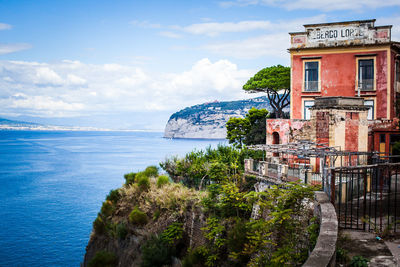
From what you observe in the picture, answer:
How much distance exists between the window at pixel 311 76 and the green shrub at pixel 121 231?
1773 cm

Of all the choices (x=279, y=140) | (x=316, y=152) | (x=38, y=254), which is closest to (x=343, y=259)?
(x=316, y=152)

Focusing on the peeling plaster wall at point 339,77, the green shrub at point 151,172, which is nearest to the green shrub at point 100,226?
the green shrub at point 151,172

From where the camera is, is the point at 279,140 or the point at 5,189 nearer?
the point at 279,140

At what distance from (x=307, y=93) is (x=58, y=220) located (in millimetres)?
30181

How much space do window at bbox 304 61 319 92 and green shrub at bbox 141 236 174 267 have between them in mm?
17841

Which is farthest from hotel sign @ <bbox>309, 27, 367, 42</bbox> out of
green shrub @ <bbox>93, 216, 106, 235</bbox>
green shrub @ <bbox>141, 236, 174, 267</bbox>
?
green shrub @ <bbox>93, 216, 106, 235</bbox>

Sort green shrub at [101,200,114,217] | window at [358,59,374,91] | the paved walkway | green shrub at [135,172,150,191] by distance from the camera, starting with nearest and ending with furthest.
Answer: the paved walkway → green shrub at [135,172,150,191] → green shrub at [101,200,114,217] → window at [358,59,374,91]

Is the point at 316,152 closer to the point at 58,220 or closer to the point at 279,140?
the point at 279,140

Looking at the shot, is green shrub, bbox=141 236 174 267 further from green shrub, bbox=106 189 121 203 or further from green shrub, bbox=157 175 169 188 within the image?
green shrub, bbox=106 189 121 203

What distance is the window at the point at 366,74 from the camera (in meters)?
26.7

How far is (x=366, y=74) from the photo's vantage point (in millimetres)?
26859

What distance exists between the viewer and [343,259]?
5.20m

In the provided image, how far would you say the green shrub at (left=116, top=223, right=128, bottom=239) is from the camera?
781 inches

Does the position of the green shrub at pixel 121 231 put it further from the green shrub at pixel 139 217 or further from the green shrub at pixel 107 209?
the green shrub at pixel 107 209
